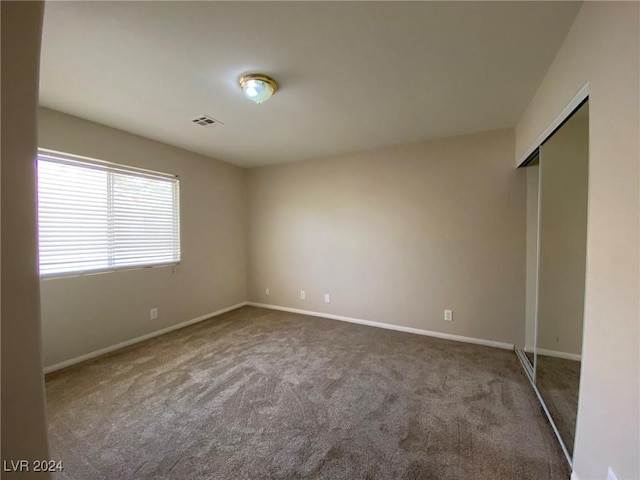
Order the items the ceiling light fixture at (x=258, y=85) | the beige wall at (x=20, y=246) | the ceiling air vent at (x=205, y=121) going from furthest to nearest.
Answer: the ceiling air vent at (x=205, y=121), the ceiling light fixture at (x=258, y=85), the beige wall at (x=20, y=246)

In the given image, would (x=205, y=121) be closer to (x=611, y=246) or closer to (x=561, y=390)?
(x=611, y=246)

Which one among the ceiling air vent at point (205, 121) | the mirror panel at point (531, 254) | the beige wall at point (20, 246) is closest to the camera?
the beige wall at point (20, 246)

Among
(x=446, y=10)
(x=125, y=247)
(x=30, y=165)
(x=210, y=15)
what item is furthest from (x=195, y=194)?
(x=446, y=10)

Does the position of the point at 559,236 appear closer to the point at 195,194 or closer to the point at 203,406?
the point at 203,406

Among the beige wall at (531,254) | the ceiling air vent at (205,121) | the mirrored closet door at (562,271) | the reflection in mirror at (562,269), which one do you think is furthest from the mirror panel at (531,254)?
the ceiling air vent at (205,121)

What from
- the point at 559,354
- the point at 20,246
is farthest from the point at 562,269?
the point at 20,246

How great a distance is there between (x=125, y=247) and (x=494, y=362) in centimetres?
419

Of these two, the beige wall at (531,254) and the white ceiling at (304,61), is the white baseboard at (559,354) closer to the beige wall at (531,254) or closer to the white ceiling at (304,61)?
the beige wall at (531,254)

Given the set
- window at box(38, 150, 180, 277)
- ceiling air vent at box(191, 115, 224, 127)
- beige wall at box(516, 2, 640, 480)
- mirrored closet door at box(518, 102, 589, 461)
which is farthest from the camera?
ceiling air vent at box(191, 115, 224, 127)

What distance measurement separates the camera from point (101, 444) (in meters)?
1.60

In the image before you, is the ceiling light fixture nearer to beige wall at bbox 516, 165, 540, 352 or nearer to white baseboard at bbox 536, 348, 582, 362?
white baseboard at bbox 536, 348, 582, 362

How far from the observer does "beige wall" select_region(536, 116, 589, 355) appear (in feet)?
4.93

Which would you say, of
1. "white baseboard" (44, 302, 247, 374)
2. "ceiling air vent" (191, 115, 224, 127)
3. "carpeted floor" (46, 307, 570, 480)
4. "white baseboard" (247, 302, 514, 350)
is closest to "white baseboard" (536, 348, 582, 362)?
"carpeted floor" (46, 307, 570, 480)

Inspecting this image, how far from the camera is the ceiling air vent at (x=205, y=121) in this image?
262 cm
